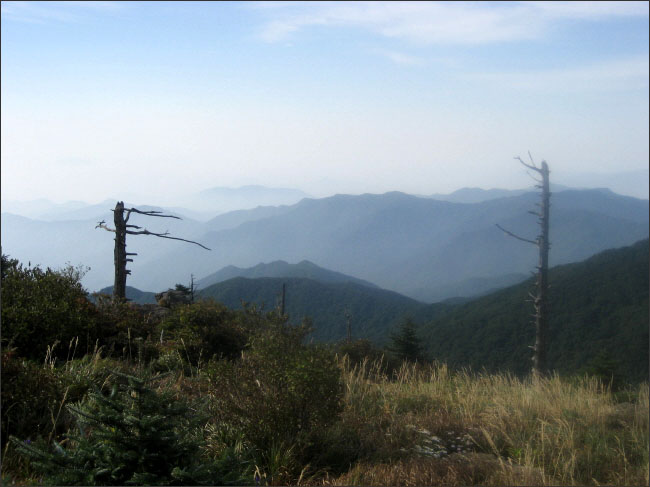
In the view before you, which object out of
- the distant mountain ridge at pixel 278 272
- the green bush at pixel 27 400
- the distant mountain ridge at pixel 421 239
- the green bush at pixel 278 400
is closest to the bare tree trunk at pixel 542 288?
the green bush at pixel 278 400

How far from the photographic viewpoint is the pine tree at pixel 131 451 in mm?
3043

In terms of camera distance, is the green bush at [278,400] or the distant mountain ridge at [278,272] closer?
the green bush at [278,400]

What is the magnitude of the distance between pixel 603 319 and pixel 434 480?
205 feet

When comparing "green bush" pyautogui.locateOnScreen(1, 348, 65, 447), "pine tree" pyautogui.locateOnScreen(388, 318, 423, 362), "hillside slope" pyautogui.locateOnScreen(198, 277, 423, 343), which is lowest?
"hillside slope" pyautogui.locateOnScreen(198, 277, 423, 343)

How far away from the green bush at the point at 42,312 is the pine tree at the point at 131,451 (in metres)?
3.77

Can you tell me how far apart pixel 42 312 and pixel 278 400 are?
14.7 feet

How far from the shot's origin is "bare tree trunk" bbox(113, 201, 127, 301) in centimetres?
1232

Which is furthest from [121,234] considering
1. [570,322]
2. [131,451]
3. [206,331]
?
[570,322]

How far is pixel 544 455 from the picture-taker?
15.4 ft

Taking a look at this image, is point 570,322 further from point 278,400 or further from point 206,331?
point 278,400

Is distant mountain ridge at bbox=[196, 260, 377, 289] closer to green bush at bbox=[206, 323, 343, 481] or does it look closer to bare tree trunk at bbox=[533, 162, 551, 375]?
bare tree trunk at bbox=[533, 162, 551, 375]

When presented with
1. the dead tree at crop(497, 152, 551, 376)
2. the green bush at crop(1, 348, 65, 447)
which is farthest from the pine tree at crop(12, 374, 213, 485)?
the dead tree at crop(497, 152, 551, 376)

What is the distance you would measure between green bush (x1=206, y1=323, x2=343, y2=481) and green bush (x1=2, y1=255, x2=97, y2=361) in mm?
2996

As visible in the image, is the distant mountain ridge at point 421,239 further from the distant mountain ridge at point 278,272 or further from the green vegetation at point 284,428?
the green vegetation at point 284,428
